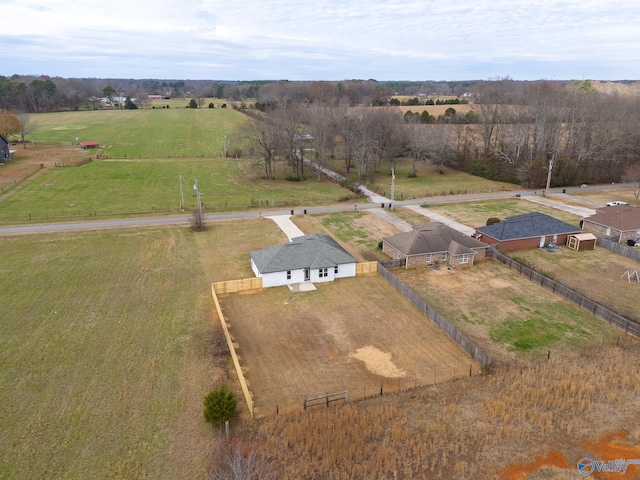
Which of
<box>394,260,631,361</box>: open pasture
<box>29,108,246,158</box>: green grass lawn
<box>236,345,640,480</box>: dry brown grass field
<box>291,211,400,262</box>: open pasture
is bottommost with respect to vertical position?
<box>236,345,640,480</box>: dry brown grass field

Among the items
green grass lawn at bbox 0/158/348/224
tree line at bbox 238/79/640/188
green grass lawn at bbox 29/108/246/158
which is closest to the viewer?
green grass lawn at bbox 0/158/348/224

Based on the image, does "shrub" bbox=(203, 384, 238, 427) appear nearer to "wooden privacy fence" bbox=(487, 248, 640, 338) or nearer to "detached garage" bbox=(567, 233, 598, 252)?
"wooden privacy fence" bbox=(487, 248, 640, 338)

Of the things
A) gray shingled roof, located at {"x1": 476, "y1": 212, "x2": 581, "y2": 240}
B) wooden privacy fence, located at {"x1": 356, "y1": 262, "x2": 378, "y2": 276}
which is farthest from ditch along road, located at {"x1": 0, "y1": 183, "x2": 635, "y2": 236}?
wooden privacy fence, located at {"x1": 356, "y1": 262, "x2": 378, "y2": 276}

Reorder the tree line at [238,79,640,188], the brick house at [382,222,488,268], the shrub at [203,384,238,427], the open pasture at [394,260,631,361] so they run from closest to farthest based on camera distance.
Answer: the shrub at [203,384,238,427] → the open pasture at [394,260,631,361] → the brick house at [382,222,488,268] → the tree line at [238,79,640,188]

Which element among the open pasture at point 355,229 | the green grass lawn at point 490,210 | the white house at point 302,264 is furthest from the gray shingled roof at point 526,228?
the white house at point 302,264

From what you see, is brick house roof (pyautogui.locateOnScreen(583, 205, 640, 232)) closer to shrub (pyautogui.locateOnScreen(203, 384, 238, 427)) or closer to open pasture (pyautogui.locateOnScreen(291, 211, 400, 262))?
open pasture (pyautogui.locateOnScreen(291, 211, 400, 262))

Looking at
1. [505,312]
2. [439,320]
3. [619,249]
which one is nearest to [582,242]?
[619,249]

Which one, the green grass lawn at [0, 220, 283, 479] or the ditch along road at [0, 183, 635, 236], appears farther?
the ditch along road at [0, 183, 635, 236]

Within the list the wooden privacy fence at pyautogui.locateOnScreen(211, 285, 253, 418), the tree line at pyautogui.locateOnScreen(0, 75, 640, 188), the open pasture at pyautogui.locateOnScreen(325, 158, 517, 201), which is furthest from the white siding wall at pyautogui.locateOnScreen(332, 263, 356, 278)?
the tree line at pyautogui.locateOnScreen(0, 75, 640, 188)

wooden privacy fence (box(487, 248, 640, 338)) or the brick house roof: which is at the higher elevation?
the brick house roof
